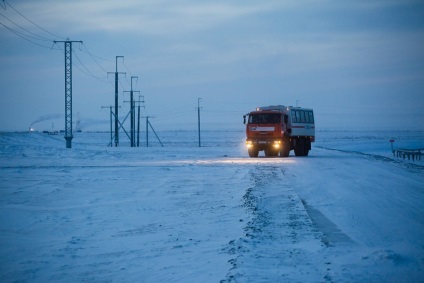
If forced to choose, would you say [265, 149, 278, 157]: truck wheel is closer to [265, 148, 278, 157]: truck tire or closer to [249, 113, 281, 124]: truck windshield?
[265, 148, 278, 157]: truck tire

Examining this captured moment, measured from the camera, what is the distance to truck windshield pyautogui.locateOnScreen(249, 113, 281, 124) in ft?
118

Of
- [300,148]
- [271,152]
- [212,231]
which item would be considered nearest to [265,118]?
[271,152]

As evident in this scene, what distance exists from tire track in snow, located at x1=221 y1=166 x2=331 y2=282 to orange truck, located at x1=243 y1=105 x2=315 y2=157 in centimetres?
2227

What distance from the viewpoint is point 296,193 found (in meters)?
15.0

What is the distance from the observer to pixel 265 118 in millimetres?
36406

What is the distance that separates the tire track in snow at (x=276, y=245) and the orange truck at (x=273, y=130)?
22.3 metres

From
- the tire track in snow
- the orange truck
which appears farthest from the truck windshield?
the tire track in snow

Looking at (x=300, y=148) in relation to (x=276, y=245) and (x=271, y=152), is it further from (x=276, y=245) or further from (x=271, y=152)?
(x=276, y=245)

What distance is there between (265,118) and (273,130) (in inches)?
44.6

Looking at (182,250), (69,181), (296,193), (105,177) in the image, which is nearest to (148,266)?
(182,250)

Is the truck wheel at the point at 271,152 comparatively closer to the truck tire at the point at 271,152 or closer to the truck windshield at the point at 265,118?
the truck tire at the point at 271,152

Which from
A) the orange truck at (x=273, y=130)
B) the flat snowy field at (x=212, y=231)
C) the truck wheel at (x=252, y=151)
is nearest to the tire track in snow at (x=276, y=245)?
the flat snowy field at (x=212, y=231)

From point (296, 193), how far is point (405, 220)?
4.84 m

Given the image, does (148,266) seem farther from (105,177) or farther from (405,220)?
(105,177)
